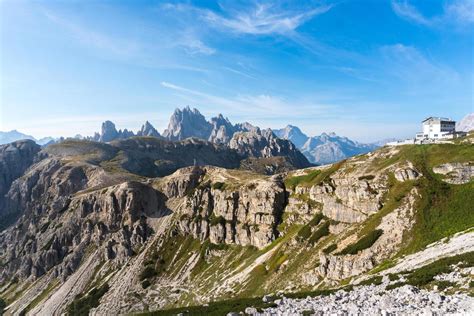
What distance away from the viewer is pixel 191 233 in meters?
188

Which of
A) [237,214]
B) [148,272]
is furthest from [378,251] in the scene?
[148,272]

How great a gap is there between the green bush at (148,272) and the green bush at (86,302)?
1869cm

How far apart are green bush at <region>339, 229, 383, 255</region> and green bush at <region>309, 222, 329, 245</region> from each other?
22.1 meters

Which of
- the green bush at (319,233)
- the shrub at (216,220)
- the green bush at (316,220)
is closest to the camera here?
the green bush at (319,233)

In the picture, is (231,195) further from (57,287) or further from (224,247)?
(57,287)

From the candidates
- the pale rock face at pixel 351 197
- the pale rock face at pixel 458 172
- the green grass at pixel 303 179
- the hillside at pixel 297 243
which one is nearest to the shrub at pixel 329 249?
the hillside at pixel 297 243

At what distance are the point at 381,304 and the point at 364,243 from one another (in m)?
55.8

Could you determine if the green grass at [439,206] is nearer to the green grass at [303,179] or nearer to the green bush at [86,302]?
the green grass at [303,179]

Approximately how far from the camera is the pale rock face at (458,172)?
8994cm

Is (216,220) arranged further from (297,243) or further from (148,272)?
(297,243)

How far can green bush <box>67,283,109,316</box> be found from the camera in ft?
519

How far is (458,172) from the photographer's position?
9169 cm

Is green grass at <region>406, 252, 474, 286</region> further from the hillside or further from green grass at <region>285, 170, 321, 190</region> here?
green grass at <region>285, 170, 321, 190</region>

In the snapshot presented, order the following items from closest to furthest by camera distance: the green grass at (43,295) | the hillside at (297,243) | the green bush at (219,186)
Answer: the hillside at (297,243), the green grass at (43,295), the green bush at (219,186)
